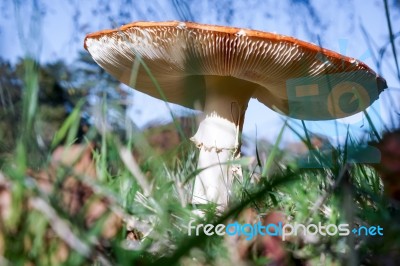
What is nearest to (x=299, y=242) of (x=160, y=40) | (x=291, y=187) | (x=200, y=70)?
(x=291, y=187)

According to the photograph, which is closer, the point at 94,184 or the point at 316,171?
→ the point at 94,184

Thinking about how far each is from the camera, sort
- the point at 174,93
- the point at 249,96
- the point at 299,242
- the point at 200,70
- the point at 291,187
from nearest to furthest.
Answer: the point at 299,242, the point at 291,187, the point at 200,70, the point at 249,96, the point at 174,93

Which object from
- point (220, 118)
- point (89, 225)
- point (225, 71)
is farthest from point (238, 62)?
point (89, 225)

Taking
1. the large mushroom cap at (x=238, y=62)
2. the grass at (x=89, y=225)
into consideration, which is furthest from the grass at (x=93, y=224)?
the large mushroom cap at (x=238, y=62)

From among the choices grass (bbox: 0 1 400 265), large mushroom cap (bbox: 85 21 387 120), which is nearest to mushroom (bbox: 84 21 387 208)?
large mushroom cap (bbox: 85 21 387 120)

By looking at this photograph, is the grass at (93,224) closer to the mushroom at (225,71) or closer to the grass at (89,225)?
the grass at (89,225)

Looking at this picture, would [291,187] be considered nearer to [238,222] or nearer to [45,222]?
[238,222]

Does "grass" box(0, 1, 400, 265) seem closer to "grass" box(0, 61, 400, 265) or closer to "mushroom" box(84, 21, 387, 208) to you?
"grass" box(0, 61, 400, 265)

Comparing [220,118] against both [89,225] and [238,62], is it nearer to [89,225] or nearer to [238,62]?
[238,62]
